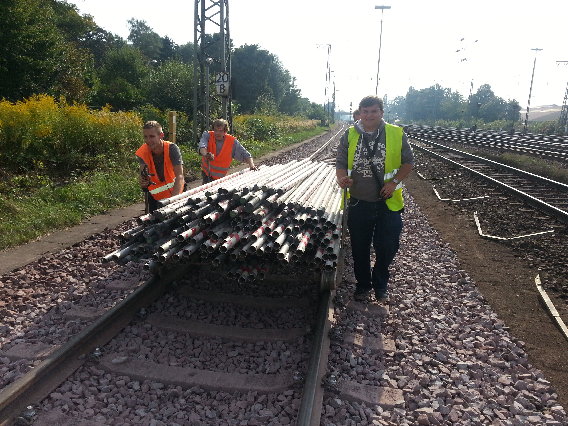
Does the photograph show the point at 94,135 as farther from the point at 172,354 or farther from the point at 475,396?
the point at 475,396

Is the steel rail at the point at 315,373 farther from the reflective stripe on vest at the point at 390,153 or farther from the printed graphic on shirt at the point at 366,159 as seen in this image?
the printed graphic on shirt at the point at 366,159

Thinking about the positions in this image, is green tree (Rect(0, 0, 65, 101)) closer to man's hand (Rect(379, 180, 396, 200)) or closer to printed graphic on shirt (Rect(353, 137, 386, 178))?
printed graphic on shirt (Rect(353, 137, 386, 178))

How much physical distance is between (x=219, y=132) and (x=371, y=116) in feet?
9.79

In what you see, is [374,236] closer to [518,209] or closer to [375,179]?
[375,179]

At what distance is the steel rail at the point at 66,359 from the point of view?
9.04 feet

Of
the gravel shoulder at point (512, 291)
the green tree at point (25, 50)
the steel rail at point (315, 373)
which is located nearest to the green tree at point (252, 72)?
the green tree at point (25, 50)

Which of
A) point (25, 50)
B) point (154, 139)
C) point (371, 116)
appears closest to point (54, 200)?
point (154, 139)

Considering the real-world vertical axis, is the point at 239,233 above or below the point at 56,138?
below

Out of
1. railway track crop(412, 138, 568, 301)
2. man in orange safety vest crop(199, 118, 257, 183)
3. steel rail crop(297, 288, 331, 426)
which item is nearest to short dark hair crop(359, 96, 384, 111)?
steel rail crop(297, 288, 331, 426)

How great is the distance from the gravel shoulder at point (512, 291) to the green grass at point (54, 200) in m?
6.33

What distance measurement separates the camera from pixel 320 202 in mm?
4672

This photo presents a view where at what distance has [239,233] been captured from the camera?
143 inches

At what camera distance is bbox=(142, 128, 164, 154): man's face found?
16.9 ft

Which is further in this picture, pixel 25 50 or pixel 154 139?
pixel 25 50
